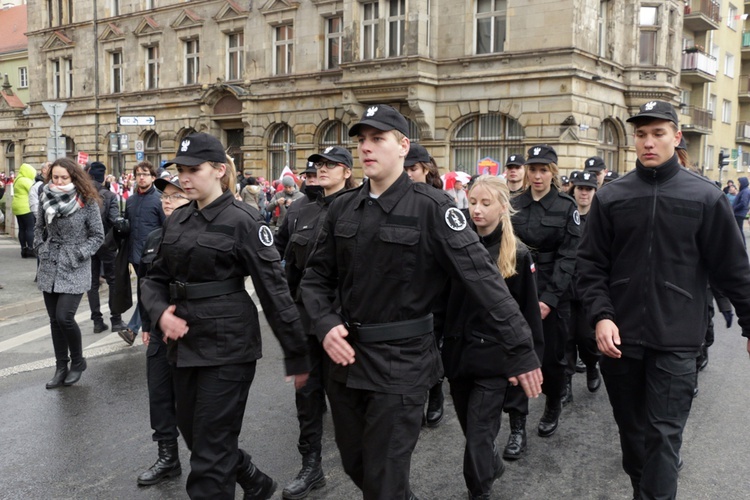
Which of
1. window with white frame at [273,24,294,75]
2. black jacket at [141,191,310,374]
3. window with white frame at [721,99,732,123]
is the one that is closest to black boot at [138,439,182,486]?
black jacket at [141,191,310,374]

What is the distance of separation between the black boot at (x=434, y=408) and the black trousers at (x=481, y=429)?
4.54 ft

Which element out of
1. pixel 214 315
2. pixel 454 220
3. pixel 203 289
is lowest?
pixel 214 315

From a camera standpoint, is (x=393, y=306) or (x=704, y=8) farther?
(x=704, y=8)

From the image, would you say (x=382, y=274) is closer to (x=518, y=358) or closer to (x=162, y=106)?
(x=518, y=358)

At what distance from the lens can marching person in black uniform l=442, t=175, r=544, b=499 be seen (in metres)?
3.93

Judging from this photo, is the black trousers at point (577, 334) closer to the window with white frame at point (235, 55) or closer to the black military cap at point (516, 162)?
the black military cap at point (516, 162)

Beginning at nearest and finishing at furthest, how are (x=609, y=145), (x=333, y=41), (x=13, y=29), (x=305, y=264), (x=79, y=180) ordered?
(x=305, y=264), (x=79, y=180), (x=609, y=145), (x=333, y=41), (x=13, y=29)

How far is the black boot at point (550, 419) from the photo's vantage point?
17.3 feet

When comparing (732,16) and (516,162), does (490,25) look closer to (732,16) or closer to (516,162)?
(516,162)

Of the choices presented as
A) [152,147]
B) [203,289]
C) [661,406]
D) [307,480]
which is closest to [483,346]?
[661,406]

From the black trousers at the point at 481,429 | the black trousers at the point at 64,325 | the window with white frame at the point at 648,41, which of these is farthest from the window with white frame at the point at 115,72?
the black trousers at the point at 481,429

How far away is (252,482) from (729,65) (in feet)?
151

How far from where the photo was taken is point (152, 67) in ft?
109

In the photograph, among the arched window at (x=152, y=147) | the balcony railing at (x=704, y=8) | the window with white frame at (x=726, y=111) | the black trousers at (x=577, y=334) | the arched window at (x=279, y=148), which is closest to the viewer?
the black trousers at (x=577, y=334)
